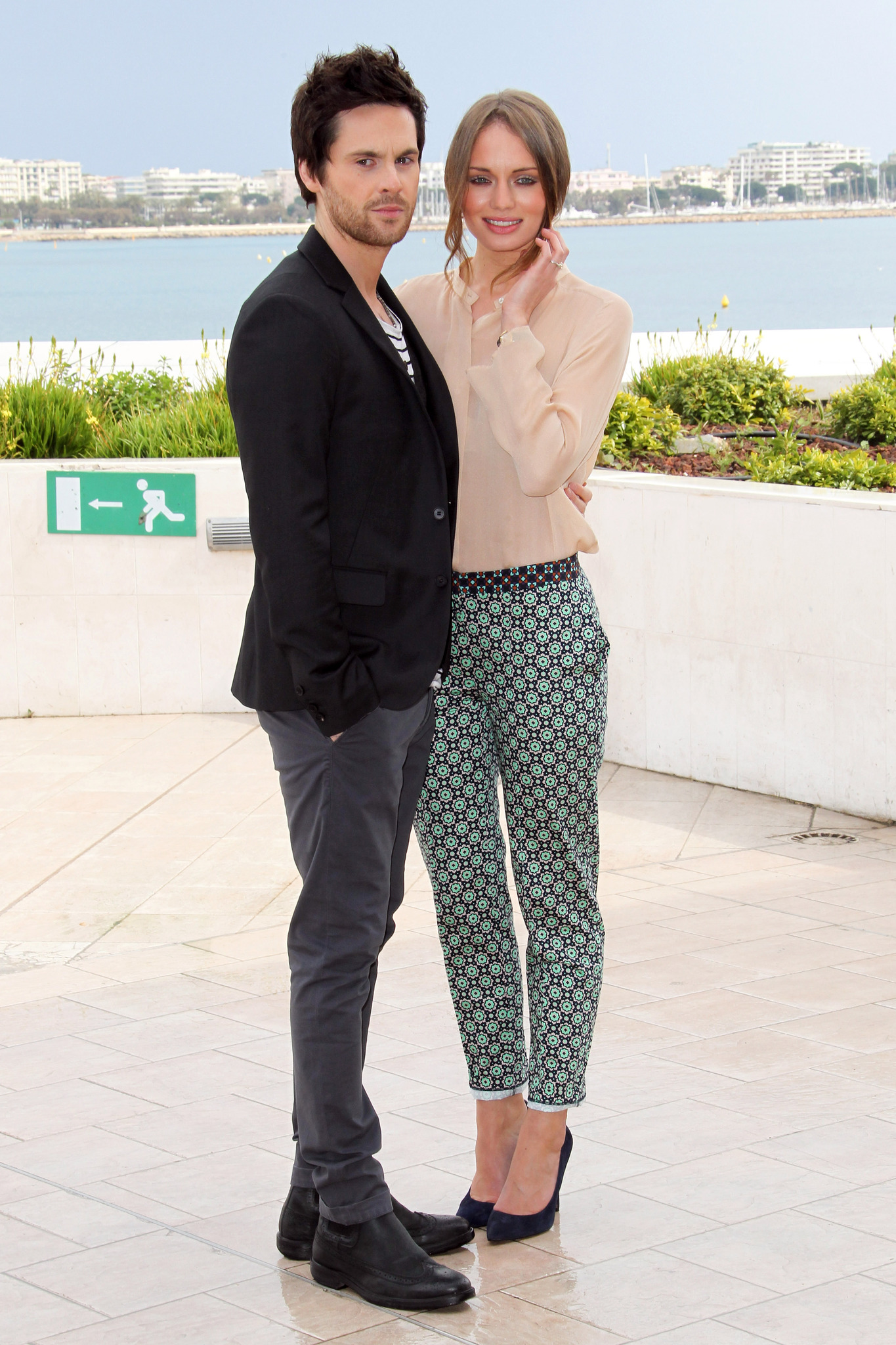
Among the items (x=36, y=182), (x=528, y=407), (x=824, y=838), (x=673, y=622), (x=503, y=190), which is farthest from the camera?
(x=36, y=182)

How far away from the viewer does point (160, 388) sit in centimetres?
963

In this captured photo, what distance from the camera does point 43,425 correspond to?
8.32m

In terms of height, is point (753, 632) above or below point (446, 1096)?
above

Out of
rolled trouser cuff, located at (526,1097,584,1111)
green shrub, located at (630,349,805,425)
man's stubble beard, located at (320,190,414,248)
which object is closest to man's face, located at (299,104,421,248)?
man's stubble beard, located at (320,190,414,248)

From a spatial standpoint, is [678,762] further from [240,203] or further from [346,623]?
[240,203]

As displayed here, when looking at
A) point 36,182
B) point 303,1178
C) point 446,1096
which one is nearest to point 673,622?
point 446,1096

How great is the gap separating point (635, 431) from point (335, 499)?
17.9 ft

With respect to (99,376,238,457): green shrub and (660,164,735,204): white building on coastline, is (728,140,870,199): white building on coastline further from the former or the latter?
(99,376,238,457): green shrub

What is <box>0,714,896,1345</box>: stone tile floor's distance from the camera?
2.79 m

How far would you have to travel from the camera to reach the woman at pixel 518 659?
116 inches

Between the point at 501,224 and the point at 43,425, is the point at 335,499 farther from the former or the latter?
the point at 43,425

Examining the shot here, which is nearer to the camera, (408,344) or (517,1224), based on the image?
(408,344)

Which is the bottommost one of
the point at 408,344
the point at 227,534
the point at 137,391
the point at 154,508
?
the point at 227,534

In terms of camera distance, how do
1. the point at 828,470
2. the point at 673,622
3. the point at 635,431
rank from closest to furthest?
the point at 673,622
the point at 828,470
the point at 635,431
